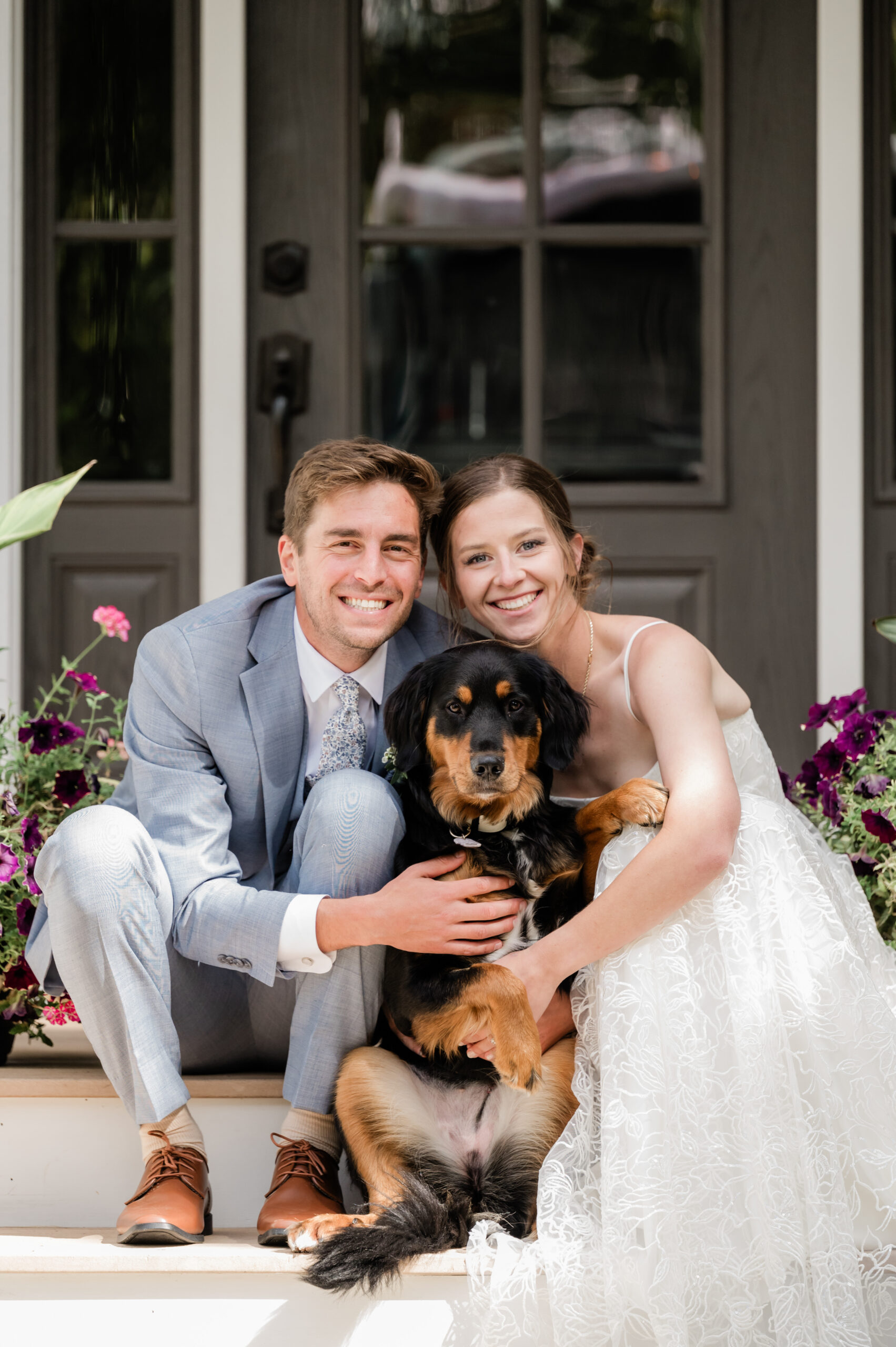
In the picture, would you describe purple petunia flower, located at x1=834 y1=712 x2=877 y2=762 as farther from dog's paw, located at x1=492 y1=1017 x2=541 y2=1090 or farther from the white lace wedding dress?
dog's paw, located at x1=492 y1=1017 x2=541 y2=1090

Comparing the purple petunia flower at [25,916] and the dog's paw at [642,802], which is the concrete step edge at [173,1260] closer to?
the purple petunia flower at [25,916]

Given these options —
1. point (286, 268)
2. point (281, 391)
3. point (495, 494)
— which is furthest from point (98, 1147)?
point (286, 268)

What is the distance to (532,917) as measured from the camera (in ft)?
6.26

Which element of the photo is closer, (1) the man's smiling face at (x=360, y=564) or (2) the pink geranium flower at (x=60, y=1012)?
(1) the man's smiling face at (x=360, y=564)

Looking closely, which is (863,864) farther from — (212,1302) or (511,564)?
(212,1302)

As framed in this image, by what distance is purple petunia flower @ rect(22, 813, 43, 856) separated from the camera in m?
2.18

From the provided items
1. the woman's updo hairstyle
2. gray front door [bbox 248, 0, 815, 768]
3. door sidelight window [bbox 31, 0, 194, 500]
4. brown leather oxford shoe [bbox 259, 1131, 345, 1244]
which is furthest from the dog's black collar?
door sidelight window [bbox 31, 0, 194, 500]

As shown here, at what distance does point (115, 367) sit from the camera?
2980 mm

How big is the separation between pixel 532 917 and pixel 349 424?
155 cm

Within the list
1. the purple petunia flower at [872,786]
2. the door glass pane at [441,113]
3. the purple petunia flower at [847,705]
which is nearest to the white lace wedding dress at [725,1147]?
the purple petunia flower at [872,786]

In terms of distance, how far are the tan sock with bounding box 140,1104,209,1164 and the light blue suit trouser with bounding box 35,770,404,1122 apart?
0.03 meters

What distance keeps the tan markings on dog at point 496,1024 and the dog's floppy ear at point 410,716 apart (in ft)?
1.21

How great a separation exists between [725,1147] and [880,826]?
732 mm

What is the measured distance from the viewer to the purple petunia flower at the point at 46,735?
2.30 meters
